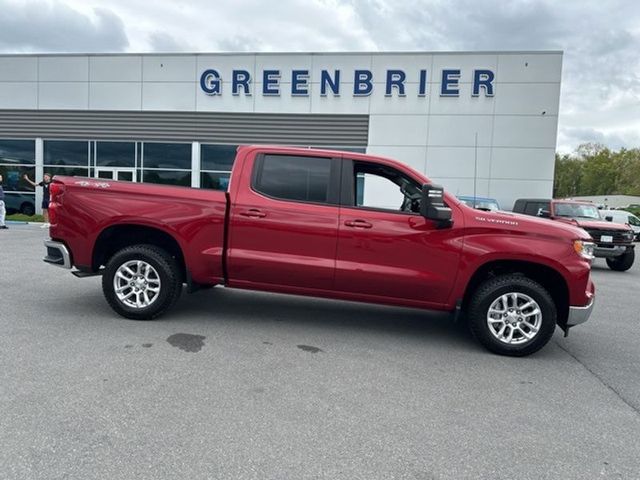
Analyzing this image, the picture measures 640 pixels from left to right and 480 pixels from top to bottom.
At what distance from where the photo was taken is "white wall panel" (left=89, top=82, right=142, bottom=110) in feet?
68.8

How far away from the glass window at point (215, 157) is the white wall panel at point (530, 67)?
1149cm

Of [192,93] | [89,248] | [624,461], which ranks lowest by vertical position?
[624,461]

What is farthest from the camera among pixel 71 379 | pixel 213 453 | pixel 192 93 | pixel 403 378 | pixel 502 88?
pixel 192 93

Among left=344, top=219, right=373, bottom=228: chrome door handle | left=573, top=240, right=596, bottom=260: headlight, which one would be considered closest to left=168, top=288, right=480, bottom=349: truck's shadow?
left=344, top=219, right=373, bottom=228: chrome door handle

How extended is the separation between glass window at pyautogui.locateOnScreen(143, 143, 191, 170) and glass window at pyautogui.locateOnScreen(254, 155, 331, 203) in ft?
55.0

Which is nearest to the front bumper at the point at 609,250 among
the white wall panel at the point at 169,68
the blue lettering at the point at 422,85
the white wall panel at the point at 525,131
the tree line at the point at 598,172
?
the white wall panel at the point at 525,131

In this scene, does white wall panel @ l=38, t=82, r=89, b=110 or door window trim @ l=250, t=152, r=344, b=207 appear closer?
door window trim @ l=250, t=152, r=344, b=207

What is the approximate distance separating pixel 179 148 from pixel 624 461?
2059 cm

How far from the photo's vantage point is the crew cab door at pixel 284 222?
198 inches

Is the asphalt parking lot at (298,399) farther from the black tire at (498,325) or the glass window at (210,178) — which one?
the glass window at (210,178)

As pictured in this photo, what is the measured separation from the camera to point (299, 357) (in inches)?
176

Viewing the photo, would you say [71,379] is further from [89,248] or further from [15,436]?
[89,248]

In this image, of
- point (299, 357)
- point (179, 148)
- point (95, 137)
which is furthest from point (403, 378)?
point (95, 137)

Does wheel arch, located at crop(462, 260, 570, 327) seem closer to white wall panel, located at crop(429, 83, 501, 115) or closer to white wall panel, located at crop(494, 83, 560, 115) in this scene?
white wall panel, located at crop(429, 83, 501, 115)
